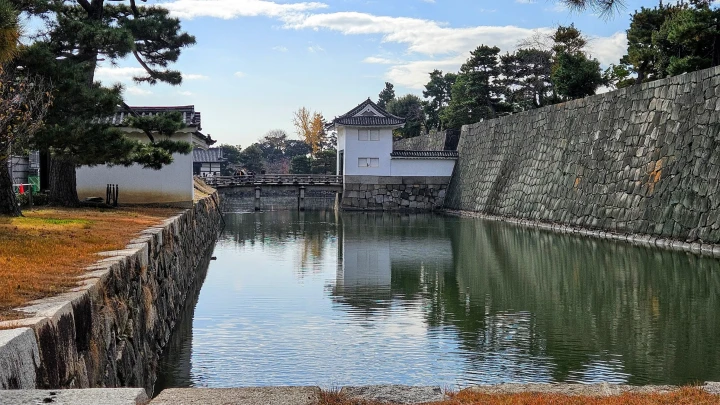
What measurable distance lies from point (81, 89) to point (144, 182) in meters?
6.99

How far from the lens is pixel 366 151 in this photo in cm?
3488

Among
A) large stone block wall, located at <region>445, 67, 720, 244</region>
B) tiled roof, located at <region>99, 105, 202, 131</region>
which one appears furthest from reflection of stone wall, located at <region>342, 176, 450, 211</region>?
tiled roof, located at <region>99, 105, 202, 131</region>

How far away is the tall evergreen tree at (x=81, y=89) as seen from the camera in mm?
11523

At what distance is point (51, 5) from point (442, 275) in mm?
7705

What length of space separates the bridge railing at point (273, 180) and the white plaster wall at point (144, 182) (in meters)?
14.2

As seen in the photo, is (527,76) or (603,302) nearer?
(603,302)

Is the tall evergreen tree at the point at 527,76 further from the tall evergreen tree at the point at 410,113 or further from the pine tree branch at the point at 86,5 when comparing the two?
the pine tree branch at the point at 86,5

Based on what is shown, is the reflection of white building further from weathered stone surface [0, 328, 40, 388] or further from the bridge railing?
the bridge railing

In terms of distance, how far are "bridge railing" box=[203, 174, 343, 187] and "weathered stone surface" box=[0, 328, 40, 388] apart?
29491 mm

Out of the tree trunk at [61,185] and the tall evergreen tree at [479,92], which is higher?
the tall evergreen tree at [479,92]

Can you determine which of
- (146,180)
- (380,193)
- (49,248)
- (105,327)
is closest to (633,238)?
(146,180)

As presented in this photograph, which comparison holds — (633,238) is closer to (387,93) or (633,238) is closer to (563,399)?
(563,399)

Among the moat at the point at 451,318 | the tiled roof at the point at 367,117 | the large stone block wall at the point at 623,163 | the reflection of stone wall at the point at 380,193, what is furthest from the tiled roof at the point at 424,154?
the moat at the point at 451,318

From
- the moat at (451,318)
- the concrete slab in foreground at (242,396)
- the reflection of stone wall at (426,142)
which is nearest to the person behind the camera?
the concrete slab in foreground at (242,396)
